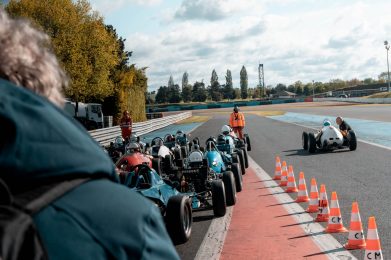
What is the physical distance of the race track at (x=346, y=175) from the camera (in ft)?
27.5

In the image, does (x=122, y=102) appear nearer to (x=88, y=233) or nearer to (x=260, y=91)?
(x=88, y=233)

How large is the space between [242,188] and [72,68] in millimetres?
31294

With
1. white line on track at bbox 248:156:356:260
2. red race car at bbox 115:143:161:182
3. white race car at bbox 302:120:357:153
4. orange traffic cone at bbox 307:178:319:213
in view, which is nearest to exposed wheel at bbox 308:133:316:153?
white race car at bbox 302:120:357:153

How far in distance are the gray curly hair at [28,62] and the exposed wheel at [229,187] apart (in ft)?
29.5

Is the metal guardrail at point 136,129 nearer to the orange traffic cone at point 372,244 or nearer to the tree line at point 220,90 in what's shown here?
the orange traffic cone at point 372,244

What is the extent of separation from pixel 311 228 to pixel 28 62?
24.8 ft

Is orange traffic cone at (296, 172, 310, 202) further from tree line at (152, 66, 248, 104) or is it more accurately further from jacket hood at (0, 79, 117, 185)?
tree line at (152, 66, 248, 104)

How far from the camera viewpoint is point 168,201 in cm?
800

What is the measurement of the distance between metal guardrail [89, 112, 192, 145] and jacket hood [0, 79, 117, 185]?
23554mm

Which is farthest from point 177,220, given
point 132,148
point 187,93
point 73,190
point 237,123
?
point 187,93

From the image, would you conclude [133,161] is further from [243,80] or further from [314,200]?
[243,80]

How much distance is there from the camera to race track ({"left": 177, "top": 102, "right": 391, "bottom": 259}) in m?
8.39

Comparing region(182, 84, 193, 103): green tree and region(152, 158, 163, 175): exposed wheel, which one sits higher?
region(182, 84, 193, 103): green tree

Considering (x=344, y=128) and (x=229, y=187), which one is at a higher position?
(x=344, y=128)
